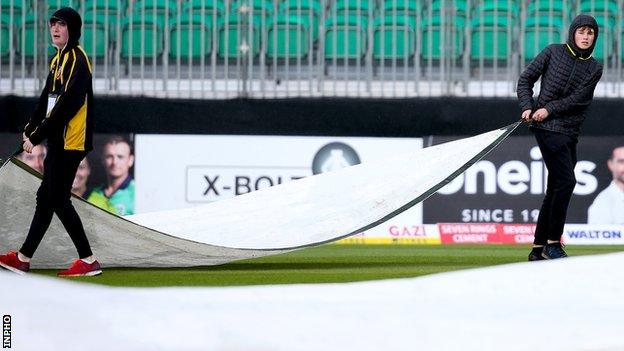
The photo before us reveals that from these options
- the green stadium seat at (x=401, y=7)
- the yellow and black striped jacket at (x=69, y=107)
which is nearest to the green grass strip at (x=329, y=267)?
the yellow and black striped jacket at (x=69, y=107)

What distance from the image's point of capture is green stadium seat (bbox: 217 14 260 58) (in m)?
10.7

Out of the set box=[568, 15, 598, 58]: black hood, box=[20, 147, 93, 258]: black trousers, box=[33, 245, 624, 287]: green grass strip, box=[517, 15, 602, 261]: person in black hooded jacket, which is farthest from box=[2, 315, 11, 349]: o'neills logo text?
box=[568, 15, 598, 58]: black hood

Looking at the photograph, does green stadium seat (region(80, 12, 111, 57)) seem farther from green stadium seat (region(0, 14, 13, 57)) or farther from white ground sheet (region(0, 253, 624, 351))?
white ground sheet (region(0, 253, 624, 351))

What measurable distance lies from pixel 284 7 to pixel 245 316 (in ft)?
28.5

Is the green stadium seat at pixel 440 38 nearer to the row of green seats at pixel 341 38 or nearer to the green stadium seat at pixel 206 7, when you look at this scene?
the row of green seats at pixel 341 38

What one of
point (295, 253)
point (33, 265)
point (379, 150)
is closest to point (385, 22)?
point (379, 150)

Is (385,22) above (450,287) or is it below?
above

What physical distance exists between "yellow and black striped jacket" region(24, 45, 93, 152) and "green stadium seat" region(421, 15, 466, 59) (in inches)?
222

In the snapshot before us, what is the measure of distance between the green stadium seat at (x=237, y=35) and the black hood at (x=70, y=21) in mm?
5104

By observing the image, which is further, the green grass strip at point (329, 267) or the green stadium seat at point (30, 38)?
the green stadium seat at point (30, 38)

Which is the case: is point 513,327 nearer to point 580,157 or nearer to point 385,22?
point 580,157

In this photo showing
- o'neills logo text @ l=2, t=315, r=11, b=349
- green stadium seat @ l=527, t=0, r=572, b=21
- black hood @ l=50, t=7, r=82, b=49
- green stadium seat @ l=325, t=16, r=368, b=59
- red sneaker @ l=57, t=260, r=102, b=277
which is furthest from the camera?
green stadium seat @ l=527, t=0, r=572, b=21

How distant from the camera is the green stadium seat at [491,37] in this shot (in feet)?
36.0

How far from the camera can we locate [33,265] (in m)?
6.14
